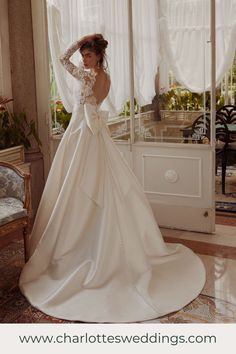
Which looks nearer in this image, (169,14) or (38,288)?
(38,288)

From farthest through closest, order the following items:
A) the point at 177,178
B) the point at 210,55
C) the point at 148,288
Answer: the point at 177,178 → the point at 210,55 → the point at 148,288

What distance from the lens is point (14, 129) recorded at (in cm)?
462

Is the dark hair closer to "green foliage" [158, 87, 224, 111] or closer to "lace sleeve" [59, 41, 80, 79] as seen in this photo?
"lace sleeve" [59, 41, 80, 79]

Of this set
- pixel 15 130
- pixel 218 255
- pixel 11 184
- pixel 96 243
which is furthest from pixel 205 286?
pixel 15 130

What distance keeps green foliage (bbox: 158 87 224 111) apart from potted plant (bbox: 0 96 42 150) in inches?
51.7

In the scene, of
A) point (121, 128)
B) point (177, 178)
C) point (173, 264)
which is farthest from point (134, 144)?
point (173, 264)

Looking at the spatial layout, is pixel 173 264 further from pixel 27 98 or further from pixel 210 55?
pixel 27 98

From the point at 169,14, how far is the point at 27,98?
159cm

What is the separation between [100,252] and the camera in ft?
10.8

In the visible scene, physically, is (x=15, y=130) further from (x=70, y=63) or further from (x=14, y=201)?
(x=70, y=63)

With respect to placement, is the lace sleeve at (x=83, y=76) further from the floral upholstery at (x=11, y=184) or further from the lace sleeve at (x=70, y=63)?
the floral upholstery at (x=11, y=184)

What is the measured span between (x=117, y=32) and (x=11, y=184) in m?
1.74

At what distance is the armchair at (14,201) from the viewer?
11.2 ft

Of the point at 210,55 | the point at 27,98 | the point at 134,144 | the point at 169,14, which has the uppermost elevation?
the point at 169,14
